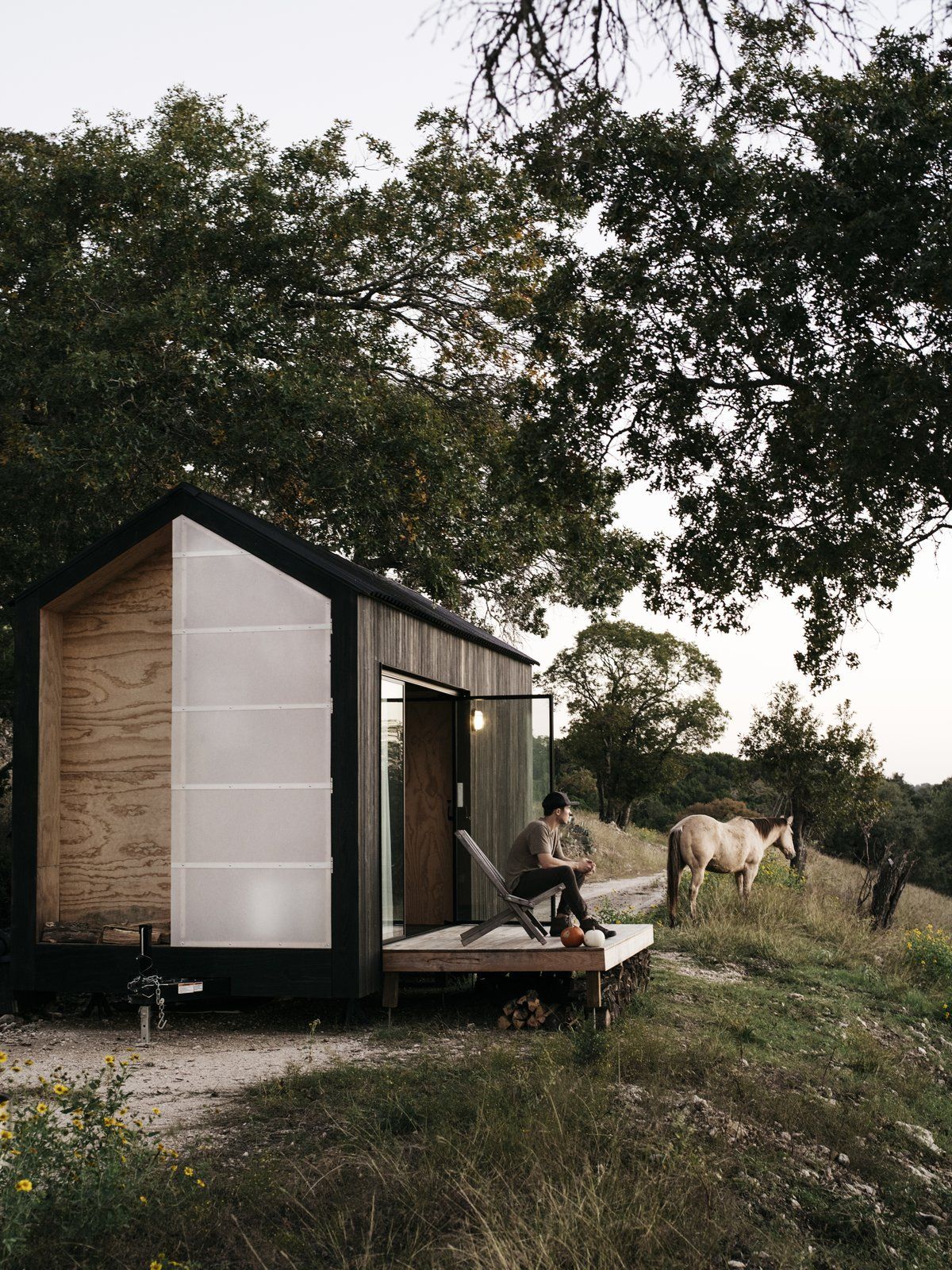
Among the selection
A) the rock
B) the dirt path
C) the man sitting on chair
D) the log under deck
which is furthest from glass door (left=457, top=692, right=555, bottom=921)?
the rock

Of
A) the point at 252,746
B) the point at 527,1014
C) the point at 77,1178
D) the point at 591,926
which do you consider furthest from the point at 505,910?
the point at 77,1178

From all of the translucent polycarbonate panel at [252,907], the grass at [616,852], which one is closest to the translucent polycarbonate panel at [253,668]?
the translucent polycarbonate panel at [252,907]

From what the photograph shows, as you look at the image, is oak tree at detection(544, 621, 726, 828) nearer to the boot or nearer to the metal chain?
the boot

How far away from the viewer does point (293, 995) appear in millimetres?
9484

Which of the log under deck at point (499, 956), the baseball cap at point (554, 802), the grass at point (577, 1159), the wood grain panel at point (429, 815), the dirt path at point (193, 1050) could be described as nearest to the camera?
the grass at point (577, 1159)

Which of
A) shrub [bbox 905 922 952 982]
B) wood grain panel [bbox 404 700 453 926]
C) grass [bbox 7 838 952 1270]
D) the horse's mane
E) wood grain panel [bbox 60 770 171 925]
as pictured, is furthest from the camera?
the horse's mane

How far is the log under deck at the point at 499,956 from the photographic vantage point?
9320 millimetres

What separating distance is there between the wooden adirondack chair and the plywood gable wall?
8.35 feet

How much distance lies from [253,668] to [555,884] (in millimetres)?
2959

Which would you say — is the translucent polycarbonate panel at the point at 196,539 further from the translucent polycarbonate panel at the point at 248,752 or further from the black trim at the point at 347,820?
the black trim at the point at 347,820

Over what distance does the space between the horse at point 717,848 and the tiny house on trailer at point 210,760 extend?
6.17 metres

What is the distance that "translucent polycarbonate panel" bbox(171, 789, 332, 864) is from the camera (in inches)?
380

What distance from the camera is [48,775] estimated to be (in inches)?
404

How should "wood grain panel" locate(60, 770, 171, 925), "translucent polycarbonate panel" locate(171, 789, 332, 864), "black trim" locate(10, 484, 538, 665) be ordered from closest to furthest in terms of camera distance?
"translucent polycarbonate panel" locate(171, 789, 332, 864) < "black trim" locate(10, 484, 538, 665) < "wood grain panel" locate(60, 770, 171, 925)
